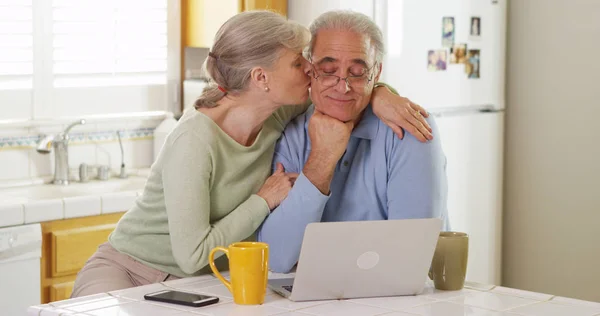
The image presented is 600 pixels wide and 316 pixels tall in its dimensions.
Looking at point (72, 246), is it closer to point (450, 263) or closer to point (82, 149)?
point (82, 149)

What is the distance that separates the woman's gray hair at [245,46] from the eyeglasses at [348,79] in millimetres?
107

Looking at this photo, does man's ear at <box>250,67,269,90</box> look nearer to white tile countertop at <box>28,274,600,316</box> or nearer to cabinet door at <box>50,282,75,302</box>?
white tile countertop at <box>28,274,600,316</box>

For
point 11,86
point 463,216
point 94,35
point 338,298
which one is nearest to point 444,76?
point 463,216

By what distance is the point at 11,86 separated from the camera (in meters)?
3.69

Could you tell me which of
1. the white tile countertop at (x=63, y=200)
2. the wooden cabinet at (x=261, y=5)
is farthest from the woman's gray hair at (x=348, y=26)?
the wooden cabinet at (x=261, y=5)

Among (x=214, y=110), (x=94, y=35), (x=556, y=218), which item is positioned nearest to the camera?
(x=214, y=110)

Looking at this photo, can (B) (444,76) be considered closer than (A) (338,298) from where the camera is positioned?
No

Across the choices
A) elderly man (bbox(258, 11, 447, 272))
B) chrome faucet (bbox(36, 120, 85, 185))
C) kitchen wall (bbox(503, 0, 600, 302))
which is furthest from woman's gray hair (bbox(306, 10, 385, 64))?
kitchen wall (bbox(503, 0, 600, 302))

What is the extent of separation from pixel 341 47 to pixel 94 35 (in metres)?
1.88

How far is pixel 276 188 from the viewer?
223 cm

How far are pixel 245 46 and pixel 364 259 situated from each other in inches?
26.7

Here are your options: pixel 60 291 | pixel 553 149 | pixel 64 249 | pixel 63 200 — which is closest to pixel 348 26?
pixel 63 200

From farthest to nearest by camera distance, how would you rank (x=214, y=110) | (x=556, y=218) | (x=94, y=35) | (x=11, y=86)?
1. (x=556, y=218)
2. (x=94, y=35)
3. (x=11, y=86)
4. (x=214, y=110)

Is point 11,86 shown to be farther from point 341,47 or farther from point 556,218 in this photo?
point 556,218
